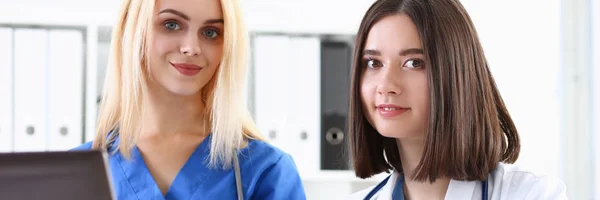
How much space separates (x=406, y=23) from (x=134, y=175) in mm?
533

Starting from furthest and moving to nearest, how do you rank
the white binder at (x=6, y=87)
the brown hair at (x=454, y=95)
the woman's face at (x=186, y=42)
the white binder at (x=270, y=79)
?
1. the white binder at (x=270, y=79)
2. the white binder at (x=6, y=87)
3. the woman's face at (x=186, y=42)
4. the brown hair at (x=454, y=95)

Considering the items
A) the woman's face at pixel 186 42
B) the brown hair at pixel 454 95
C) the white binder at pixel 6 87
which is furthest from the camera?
the white binder at pixel 6 87

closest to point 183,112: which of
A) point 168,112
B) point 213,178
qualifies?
point 168,112

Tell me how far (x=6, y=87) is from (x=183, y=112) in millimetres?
961

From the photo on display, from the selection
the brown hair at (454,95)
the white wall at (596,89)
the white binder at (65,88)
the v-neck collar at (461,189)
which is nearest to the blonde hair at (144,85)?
the brown hair at (454,95)

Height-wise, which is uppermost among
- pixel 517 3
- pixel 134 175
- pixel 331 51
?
pixel 517 3

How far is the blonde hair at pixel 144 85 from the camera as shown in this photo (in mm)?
1188

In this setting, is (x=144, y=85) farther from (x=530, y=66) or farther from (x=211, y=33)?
(x=530, y=66)

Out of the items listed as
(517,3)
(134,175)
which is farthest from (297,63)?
(134,175)

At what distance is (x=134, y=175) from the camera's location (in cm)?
124

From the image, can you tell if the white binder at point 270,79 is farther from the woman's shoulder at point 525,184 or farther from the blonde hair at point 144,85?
Answer: the woman's shoulder at point 525,184

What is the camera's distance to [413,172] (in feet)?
3.77

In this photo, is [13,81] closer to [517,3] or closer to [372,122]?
[372,122]

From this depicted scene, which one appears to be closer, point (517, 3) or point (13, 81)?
point (13, 81)
